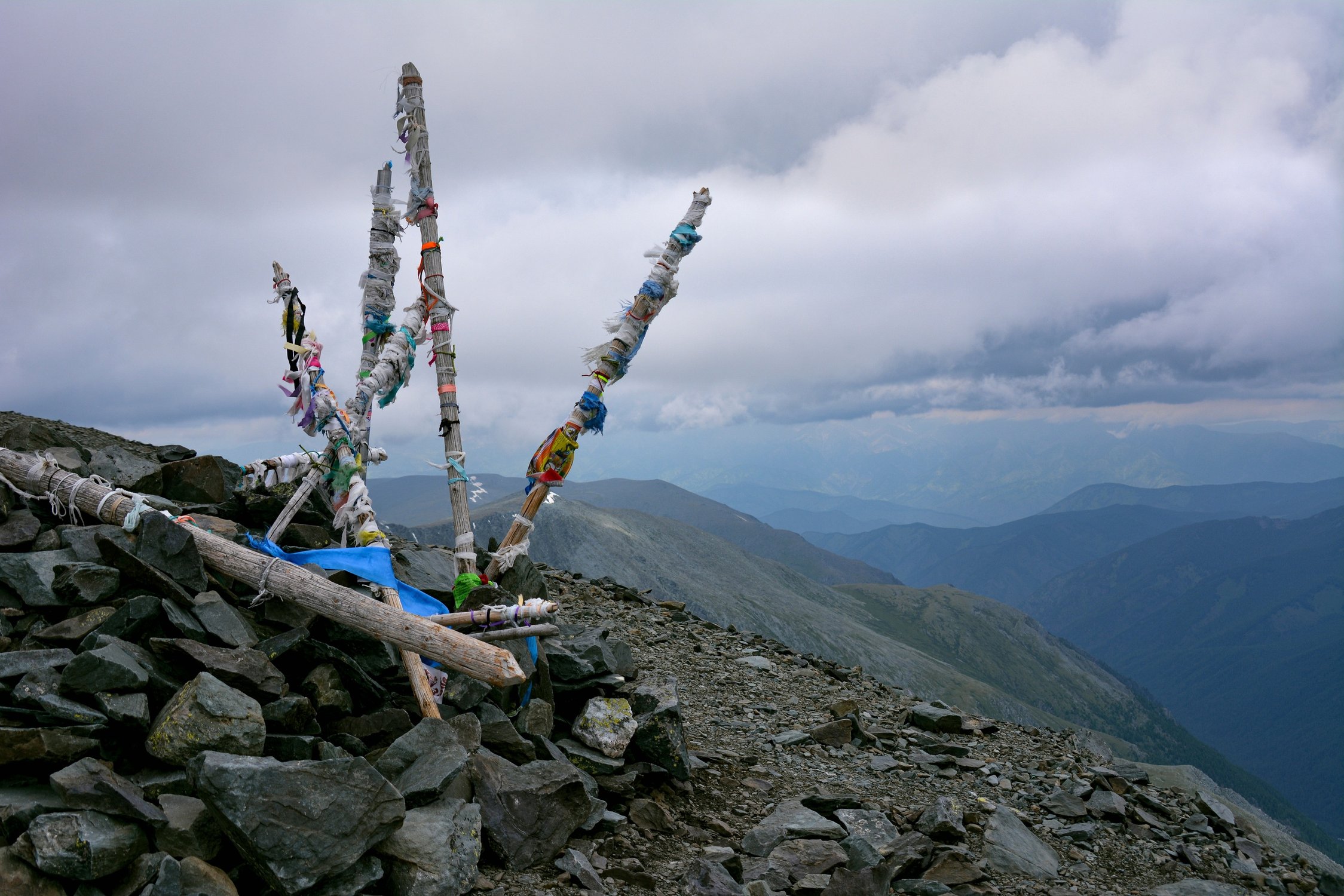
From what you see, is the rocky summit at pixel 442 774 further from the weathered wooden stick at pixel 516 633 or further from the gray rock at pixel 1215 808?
the weathered wooden stick at pixel 516 633

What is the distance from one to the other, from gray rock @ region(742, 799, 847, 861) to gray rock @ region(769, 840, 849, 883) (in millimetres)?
174

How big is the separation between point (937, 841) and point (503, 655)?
5.69 meters

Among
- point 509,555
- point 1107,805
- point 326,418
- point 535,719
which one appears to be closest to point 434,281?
point 326,418

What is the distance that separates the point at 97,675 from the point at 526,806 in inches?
145

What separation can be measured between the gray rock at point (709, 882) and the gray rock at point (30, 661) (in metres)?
5.64

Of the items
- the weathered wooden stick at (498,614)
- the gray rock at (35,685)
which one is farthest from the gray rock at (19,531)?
the weathered wooden stick at (498,614)

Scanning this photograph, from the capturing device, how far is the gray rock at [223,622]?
764 cm

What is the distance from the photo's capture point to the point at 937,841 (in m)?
9.33

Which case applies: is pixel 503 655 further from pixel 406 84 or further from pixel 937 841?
pixel 406 84

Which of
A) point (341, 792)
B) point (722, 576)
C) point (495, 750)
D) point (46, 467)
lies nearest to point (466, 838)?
point (341, 792)

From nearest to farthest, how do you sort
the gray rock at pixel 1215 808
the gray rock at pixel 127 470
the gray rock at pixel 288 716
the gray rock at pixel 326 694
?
the gray rock at pixel 288 716
the gray rock at pixel 326 694
the gray rock at pixel 127 470
the gray rock at pixel 1215 808

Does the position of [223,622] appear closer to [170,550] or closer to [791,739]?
[170,550]

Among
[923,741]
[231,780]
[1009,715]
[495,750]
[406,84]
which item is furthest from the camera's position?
[1009,715]

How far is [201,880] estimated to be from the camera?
5.51m
